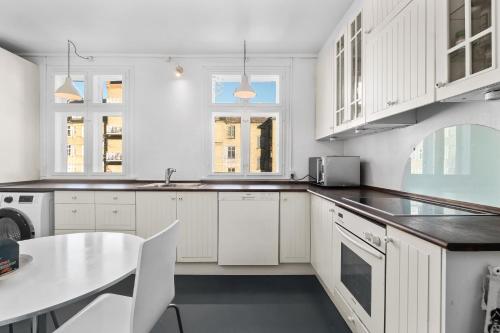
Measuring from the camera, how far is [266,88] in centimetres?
357

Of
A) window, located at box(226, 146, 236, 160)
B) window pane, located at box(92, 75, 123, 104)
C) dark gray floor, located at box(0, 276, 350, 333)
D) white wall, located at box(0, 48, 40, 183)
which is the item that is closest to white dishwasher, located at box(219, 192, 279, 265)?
dark gray floor, located at box(0, 276, 350, 333)

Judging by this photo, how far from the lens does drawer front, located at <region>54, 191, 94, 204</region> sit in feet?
9.24

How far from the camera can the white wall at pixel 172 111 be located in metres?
3.46

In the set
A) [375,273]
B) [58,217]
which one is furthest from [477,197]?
[58,217]

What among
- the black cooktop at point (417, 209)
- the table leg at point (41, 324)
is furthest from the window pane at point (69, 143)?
the black cooktop at point (417, 209)

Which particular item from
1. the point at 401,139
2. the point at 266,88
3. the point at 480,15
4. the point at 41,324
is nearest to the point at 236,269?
the point at 41,324

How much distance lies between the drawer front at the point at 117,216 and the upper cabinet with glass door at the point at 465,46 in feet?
9.48

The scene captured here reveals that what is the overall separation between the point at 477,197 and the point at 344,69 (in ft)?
5.06

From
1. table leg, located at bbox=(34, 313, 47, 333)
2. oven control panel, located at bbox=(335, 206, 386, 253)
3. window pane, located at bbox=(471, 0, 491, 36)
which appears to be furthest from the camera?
oven control panel, located at bbox=(335, 206, 386, 253)

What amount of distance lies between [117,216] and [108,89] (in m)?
1.92

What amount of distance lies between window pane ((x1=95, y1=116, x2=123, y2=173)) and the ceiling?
95 centimetres

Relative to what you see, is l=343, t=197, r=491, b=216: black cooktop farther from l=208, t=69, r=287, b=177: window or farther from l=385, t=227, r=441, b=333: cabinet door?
l=208, t=69, r=287, b=177: window

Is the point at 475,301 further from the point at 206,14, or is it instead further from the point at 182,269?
the point at 206,14

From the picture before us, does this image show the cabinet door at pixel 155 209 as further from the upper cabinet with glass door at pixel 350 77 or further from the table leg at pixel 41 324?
the upper cabinet with glass door at pixel 350 77
